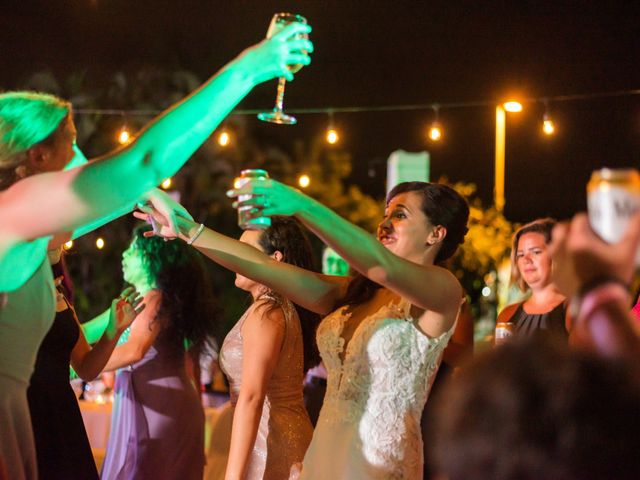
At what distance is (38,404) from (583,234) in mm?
1995

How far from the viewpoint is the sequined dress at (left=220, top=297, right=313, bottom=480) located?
3.51 meters

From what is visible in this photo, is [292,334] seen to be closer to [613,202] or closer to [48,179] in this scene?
[48,179]

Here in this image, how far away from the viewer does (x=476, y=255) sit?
13.2 metres

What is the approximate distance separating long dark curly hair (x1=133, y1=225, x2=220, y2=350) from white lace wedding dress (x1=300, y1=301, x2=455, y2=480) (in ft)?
6.14

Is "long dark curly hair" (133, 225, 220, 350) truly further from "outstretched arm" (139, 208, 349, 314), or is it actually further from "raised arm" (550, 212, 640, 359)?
"raised arm" (550, 212, 640, 359)

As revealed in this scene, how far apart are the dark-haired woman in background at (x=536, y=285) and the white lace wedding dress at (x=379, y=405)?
127 centimetres

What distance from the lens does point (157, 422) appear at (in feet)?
15.0

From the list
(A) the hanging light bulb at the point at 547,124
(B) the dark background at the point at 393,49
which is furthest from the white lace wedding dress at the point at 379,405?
(B) the dark background at the point at 393,49

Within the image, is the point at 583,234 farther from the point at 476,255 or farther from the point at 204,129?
the point at 476,255

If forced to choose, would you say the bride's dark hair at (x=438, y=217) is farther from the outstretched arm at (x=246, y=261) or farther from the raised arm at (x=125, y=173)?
the raised arm at (x=125, y=173)

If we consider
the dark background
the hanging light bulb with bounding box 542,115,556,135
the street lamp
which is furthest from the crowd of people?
the street lamp

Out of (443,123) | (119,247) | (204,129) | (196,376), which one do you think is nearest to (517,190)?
(443,123)

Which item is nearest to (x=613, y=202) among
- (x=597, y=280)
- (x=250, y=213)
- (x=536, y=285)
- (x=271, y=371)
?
(x=597, y=280)

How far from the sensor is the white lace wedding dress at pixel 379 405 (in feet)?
9.43
